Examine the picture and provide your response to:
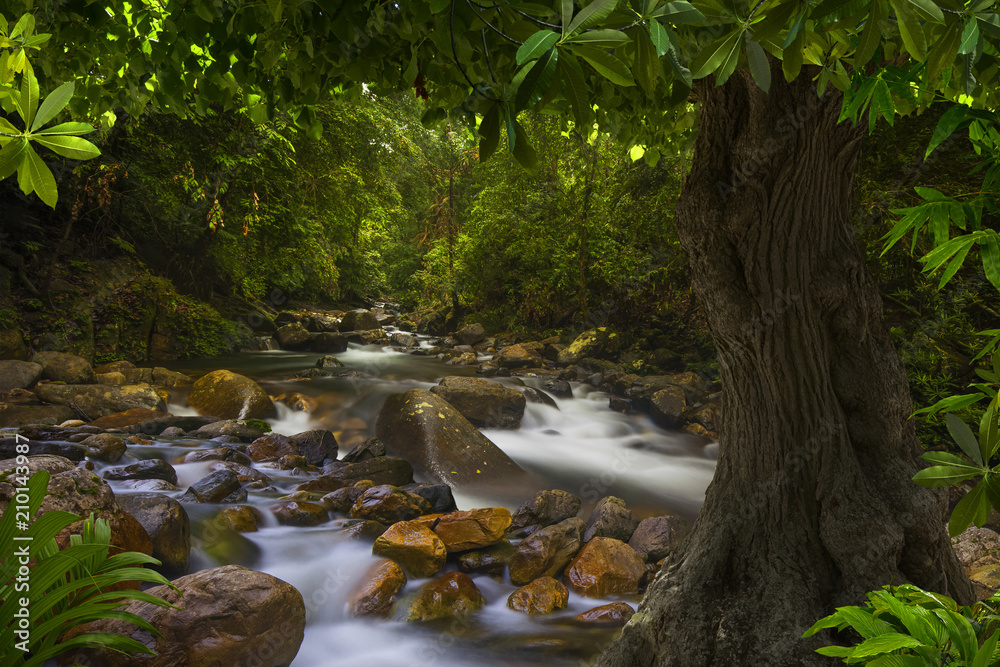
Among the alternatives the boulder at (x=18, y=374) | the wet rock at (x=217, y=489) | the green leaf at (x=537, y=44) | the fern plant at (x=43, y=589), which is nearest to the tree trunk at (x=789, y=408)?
the green leaf at (x=537, y=44)

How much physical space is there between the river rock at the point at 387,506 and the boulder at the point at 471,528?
0.53 meters

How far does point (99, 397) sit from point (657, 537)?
7.96m

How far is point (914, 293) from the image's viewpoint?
22.7ft

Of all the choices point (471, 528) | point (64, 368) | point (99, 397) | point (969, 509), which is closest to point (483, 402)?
point (471, 528)

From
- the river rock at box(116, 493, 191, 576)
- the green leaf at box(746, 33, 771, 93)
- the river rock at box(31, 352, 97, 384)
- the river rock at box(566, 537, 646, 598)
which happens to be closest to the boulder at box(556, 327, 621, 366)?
the river rock at box(566, 537, 646, 598)

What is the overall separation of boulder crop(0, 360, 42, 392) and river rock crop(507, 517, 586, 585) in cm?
776

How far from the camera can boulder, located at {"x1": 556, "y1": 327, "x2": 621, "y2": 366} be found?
13.2m

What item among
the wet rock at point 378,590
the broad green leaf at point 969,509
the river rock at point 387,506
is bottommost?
the wet rock at point 378,590

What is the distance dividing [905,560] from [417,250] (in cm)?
2395

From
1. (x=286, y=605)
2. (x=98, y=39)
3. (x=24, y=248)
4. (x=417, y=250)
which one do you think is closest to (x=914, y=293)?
(x=286, y=605)

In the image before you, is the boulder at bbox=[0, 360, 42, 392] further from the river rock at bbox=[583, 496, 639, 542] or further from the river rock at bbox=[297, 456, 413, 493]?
the river rock at bbox=[583, 496, 639, 542]

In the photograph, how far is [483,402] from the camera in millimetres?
9023

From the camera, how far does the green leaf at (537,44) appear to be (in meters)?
0.66

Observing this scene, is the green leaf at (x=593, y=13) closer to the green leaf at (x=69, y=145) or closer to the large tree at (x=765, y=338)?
the green leaf at (x=69, y=145)
